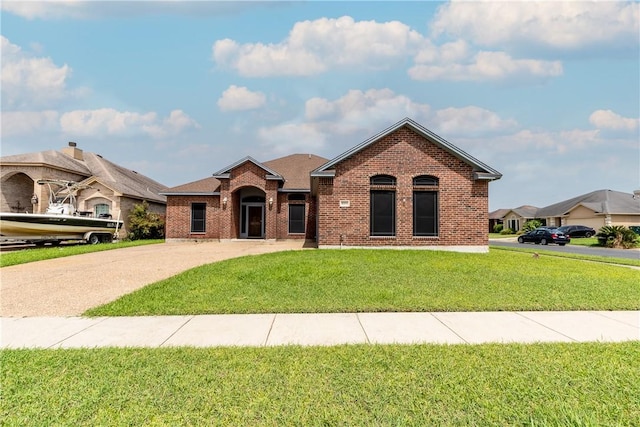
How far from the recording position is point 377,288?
24.3ft

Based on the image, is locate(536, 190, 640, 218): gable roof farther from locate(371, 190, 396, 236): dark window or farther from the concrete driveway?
the concrete driveway

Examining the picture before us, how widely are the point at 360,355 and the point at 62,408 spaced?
3003 millimetres

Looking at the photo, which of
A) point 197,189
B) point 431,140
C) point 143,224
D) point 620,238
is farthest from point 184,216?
point 620,238

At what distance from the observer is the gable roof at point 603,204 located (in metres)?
36.8

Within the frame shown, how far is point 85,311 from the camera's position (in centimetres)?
596

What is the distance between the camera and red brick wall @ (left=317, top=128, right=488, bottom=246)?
1483cm

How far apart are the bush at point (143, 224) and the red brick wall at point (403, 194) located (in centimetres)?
1470

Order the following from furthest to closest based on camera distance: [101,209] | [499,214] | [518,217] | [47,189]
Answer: [499,214] → [518,217] → [101,209] → [47,189]

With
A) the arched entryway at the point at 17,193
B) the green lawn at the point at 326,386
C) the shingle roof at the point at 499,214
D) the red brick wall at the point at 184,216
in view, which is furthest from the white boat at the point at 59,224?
the shingle roof at the point at 499,214

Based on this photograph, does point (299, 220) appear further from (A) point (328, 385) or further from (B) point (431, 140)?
(A) point (328, 385)

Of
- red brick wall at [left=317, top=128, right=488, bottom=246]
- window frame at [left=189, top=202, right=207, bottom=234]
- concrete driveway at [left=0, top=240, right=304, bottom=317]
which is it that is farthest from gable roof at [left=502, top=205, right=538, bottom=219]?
concrete driveway at [left=0, top=240, right=304, bottom=317]

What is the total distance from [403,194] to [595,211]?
36537mm

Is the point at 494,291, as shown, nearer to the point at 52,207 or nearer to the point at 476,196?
the point at 476,196

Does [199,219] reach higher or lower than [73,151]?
lower
